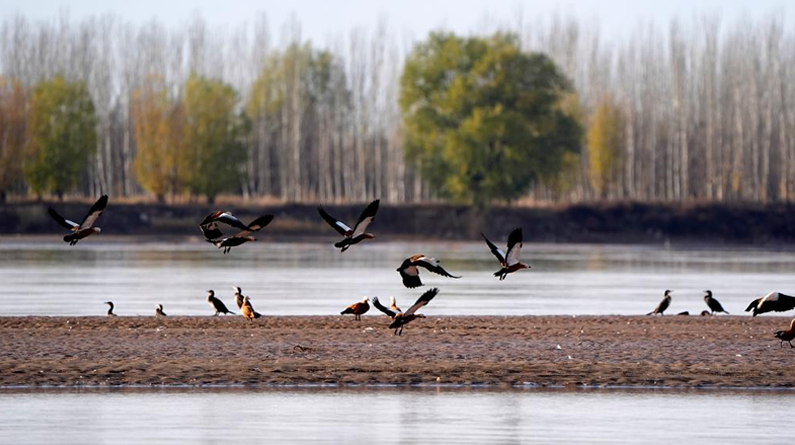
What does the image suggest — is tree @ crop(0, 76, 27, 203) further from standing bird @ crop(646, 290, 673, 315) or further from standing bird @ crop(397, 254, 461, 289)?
standing bird @ crop(397, 254, 461, 289)


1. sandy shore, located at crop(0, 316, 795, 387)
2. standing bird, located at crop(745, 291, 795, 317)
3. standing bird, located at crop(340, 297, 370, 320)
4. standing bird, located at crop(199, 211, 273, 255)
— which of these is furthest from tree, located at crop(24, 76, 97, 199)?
standing bird, located at crop(199, 211, 273, 255)

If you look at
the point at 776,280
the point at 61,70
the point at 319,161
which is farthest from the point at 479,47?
the point at 776,280

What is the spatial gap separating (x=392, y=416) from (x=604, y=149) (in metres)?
84.2

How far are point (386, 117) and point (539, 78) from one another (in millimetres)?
26058

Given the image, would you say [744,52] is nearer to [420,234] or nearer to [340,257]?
[420,234]

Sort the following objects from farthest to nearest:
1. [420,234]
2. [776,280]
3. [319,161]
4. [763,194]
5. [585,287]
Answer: [319,161]
[763,194]
[420,234]
[776,280]
[585,287]

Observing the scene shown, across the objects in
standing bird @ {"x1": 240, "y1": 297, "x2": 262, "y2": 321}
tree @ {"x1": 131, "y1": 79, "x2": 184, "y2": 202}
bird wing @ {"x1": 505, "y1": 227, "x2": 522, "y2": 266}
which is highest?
tree @ {"x1": 131, "y1": 79, "x2": 184, "y2": 202}

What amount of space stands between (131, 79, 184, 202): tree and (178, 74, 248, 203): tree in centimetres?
54

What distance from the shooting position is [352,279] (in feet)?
139

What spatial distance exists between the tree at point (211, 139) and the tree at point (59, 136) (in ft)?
22.6

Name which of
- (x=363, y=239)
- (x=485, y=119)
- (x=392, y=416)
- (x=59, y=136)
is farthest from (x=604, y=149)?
(x=392, y=416)

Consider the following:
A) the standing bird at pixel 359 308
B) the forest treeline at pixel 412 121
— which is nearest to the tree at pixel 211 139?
the forest treeline at pixel 412 121

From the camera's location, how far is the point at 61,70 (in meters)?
109

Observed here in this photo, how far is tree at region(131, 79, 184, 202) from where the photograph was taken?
91312 mm
